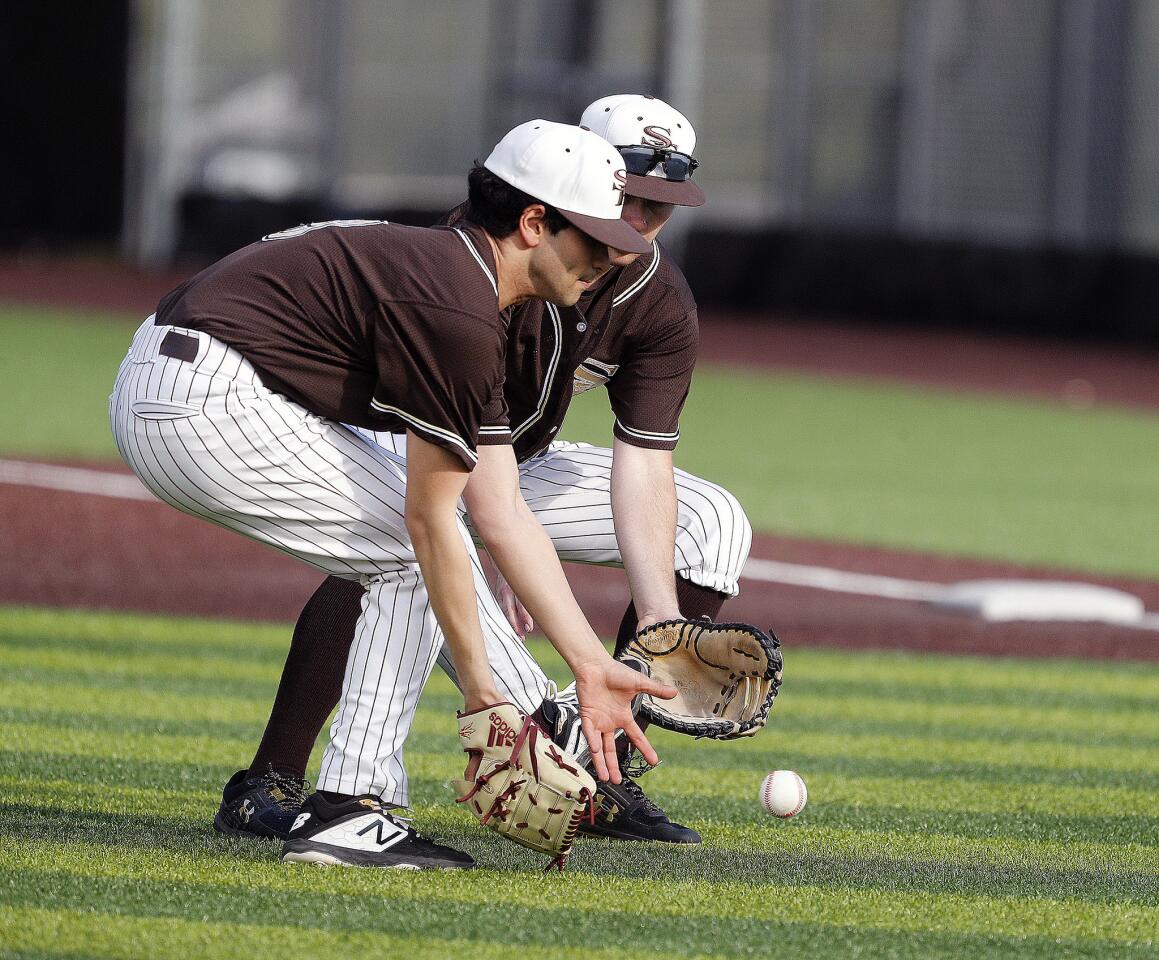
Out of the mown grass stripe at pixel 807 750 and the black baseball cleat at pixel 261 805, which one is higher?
the black baseball cleat at pixel 261 805

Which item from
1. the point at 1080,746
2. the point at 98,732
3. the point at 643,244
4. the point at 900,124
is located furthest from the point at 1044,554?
the point at 900,124

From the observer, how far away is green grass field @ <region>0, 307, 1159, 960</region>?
3.34 meters

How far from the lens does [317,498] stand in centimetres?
378

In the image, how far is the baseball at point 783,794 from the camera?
4.39m

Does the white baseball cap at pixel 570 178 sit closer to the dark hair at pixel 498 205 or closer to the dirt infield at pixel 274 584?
the dark hair at pixel 498 205

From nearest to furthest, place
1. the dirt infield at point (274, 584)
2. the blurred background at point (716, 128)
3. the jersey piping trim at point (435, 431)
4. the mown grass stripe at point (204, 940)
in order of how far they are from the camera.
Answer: the mown grass stripe at point (204, 940) < the jersey piping trim at point (435, 431) < the dirt infield at point (274, 584) < the blurred background at point (716, 128)

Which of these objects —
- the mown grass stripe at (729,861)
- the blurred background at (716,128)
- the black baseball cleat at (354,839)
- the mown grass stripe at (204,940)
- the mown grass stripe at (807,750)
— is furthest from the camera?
the blurred background at (716,128)

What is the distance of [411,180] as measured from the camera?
30.6 m

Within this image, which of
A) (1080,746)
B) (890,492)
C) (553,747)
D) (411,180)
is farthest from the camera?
(411,180)

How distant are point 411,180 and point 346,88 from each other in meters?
2.14

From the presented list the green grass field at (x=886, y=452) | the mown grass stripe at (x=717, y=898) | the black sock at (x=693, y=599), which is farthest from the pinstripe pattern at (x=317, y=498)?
the green grass field at (x=886, y=452)

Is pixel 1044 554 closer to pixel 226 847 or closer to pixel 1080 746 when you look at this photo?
pixel 1080 746

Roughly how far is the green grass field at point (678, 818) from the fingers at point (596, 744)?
0.79 feet

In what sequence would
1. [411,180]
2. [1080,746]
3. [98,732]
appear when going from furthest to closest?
[411,180]
[1080,746]
[98,732]
